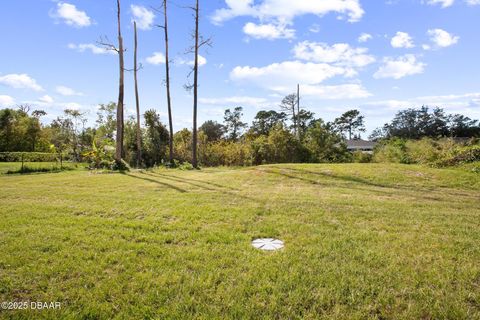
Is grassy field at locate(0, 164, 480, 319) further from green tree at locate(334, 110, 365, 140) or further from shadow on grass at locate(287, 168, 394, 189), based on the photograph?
green tree at locate(334, 110, 365, 140)

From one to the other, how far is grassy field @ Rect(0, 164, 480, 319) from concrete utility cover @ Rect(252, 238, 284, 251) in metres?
0.12

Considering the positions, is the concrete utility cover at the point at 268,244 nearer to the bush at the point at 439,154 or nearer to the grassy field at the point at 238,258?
the grassy field at the point at 238,258

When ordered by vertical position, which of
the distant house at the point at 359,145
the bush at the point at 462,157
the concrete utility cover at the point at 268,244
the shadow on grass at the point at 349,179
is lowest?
the concrete utility cover at the point at 268,244

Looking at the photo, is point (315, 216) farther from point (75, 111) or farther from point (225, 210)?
point (75, 111)

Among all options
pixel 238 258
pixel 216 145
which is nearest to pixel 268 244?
pixel 238 258

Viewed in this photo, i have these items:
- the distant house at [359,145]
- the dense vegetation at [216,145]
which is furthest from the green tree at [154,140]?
the distant house at [359,145]

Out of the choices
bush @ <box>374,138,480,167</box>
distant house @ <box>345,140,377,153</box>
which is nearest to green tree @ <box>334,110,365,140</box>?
distant house @ <box>345,140,377,153</box>

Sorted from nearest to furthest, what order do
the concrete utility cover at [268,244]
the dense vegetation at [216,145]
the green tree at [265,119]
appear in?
1. the concrete utility cover at [268,244]
2. the dense vegetation at [216,145]
3. the green tree at [265,119]

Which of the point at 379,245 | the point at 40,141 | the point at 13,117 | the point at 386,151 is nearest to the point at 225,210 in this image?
the point at 379,245

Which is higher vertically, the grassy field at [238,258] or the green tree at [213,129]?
the green tree at [213,129]

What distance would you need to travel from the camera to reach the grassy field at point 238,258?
242 cm

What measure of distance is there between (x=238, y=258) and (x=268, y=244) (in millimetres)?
631

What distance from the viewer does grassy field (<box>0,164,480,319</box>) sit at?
242 centimetres

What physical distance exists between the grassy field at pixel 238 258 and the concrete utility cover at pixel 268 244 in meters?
0.12
